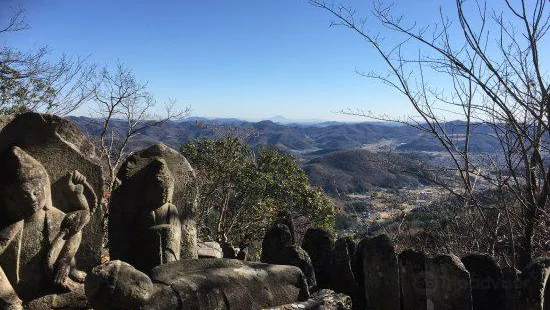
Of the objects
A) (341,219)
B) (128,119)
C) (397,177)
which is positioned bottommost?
(341,219)

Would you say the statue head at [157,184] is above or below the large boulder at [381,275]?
above

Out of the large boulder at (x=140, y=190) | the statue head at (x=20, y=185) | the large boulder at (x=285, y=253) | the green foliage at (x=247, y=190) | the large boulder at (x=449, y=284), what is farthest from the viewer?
the green foliage at (x=247, y=190)

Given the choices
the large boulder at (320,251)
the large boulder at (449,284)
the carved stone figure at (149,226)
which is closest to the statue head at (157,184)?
the carved stone figure at (149,226)

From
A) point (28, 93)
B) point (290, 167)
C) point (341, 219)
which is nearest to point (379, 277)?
point (290, 167)

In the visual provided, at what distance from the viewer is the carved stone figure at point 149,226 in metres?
5.05

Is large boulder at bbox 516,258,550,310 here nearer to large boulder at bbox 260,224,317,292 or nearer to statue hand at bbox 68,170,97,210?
large boulder at bbox 260,224,317,292

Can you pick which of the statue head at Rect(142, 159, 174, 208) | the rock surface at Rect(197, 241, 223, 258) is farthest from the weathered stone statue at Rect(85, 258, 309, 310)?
the rock surface at Rect(197, 241, 223, 258)

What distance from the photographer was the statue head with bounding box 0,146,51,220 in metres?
4.08

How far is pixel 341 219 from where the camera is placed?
3006 cm

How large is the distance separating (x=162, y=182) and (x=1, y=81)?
1202 centimetres

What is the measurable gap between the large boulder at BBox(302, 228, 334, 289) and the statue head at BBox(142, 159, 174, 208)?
7.33 feet

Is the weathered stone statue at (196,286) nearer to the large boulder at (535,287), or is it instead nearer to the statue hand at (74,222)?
the statue hand at (74,222)

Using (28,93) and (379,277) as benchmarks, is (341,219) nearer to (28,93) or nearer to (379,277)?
(28,93)

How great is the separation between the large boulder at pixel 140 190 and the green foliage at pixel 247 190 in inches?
325
